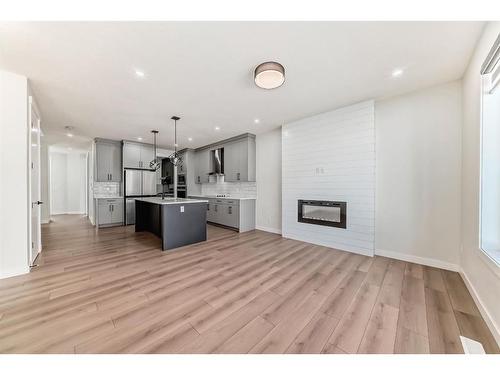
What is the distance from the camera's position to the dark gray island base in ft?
11.2

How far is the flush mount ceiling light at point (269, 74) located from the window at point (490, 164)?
180 cm

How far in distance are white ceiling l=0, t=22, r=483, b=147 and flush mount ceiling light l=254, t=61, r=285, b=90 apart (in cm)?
7

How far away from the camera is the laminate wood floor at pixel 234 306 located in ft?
4.40

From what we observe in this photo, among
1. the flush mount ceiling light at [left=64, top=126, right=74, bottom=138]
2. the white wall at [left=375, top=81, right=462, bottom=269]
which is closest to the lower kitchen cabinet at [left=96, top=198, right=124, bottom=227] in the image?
the flush mount ceiling light at [left=64, top=126, right=74, bottom=138]

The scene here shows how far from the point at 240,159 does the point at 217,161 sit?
3.41 ft

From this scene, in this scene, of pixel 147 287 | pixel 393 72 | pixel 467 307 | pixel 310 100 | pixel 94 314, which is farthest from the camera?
pixel 310 100

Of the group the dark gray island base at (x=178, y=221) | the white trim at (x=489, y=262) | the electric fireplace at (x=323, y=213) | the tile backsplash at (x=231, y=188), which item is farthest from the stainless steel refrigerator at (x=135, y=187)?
the white trim at (x=489, y=262)

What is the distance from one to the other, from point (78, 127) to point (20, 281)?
3.62 metres

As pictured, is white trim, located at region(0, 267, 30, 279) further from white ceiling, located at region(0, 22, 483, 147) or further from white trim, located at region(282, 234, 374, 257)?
white trim, located at region(282, 234, 374, 257)
